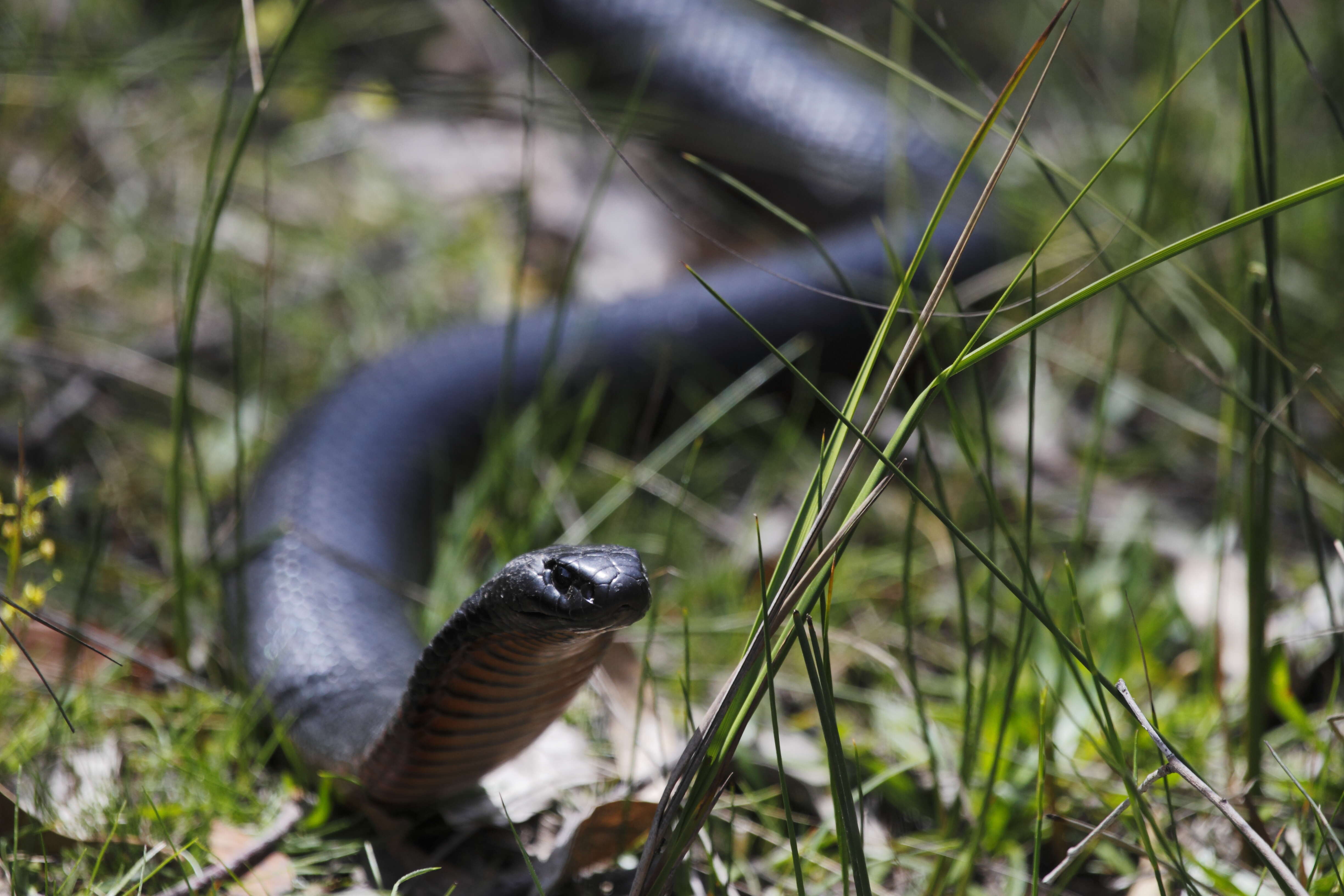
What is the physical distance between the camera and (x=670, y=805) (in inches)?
55.4

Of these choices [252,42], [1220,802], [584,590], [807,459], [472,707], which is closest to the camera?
[1220,802]

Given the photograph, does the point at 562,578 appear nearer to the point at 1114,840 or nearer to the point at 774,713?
the point at 774,713

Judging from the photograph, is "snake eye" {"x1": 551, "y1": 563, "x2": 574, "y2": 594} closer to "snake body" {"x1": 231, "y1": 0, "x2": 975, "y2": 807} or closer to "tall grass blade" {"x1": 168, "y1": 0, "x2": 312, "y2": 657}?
"snake body" {"x1": 231, "y1": 0, "x2": 975, "y2": 807}

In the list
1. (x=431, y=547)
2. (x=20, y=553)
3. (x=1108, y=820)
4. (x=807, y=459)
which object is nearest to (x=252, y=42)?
(x=20, y=553)

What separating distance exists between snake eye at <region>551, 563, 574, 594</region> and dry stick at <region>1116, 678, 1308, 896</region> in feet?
2.21

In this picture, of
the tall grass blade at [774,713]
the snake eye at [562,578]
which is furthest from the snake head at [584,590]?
the tall grass blade at [774,713]

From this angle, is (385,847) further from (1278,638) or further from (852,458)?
(1278,638)

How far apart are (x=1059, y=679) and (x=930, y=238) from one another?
37.7 inches

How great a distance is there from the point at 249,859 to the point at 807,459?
6.31 ft

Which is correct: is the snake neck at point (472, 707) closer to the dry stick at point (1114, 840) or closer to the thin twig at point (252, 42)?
the dry stick at point (1114, 840)

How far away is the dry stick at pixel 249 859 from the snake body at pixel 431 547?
98 mm

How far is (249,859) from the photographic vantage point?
5.70 feet

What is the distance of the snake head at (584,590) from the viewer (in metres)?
1.34

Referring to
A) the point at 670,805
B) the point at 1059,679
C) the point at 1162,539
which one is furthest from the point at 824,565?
the point at 1162,539
